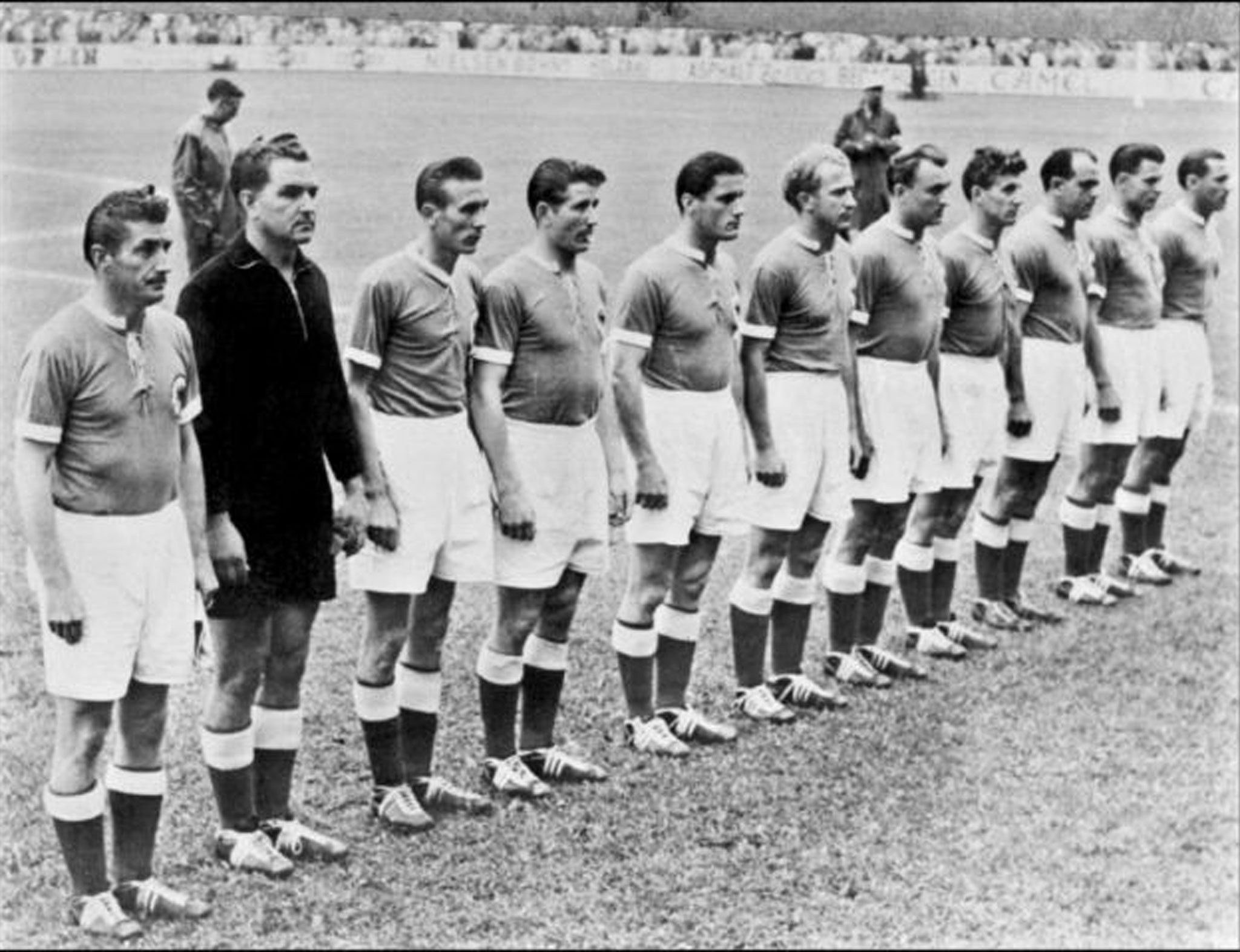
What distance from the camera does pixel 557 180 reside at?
6.00 m

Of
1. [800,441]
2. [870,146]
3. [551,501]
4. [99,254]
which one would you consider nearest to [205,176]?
[870,146]

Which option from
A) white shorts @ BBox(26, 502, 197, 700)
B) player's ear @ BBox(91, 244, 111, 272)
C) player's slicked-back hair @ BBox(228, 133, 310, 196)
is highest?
player's slicked-back hair @ BBox(228, 133, 310, 196)

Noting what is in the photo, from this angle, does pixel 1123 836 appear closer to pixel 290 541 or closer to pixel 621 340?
pixel 621 340

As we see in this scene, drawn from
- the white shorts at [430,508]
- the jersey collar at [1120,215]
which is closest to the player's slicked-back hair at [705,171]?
the white shorts at [430,508]

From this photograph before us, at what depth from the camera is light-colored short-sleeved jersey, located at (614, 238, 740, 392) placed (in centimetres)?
650

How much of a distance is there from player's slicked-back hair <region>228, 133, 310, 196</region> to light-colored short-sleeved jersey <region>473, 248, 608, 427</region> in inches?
39.3

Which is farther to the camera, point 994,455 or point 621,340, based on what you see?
point 994,455

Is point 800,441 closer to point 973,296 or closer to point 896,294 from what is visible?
point 896,294

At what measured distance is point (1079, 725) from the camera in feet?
23.0

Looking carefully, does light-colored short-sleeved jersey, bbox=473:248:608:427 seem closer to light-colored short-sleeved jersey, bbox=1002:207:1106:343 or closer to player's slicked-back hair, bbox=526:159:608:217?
player's slicked-back hair, bbox=526:159:608:217

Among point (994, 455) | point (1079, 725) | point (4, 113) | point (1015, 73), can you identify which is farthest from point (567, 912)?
point (4, 113)

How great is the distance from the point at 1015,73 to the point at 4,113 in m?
16.9

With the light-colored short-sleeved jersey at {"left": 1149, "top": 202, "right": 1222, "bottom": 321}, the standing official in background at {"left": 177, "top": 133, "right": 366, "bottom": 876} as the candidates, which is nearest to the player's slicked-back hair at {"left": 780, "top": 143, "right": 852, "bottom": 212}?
the standing official in background at {"left": 177, "top": 133, "right": 366, "bottom": 876}

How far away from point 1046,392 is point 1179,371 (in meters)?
1.31
